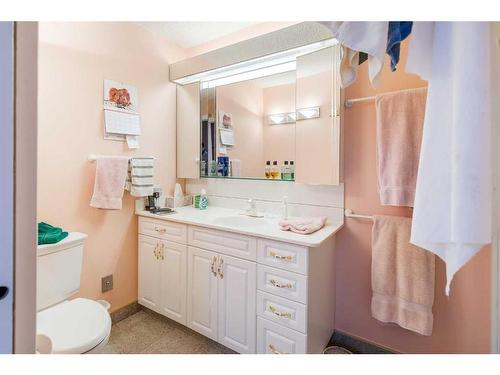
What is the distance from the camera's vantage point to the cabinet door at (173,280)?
1.67 metres

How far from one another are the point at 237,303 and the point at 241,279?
15 centimetres

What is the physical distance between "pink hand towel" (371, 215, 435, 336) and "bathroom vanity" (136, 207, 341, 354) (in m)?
0.26

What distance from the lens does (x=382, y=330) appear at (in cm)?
151

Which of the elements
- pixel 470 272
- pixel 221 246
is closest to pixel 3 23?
pixel 221 246

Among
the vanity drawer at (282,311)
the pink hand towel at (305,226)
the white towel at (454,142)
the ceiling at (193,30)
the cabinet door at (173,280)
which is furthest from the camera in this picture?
the ceiling at (193,30)

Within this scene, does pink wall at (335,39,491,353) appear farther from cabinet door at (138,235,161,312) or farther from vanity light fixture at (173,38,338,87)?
cabinet door at (138,235,161,312)

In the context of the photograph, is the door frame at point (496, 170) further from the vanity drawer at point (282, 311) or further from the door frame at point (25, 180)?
the door frame at point (25, 180)

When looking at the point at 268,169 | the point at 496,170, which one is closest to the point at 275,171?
the point at 268,169

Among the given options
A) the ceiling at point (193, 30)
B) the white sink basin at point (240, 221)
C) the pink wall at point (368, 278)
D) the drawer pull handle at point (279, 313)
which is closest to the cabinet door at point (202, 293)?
the white sink basin at point (240, 221)

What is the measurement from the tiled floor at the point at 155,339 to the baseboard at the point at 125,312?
3 centimetres

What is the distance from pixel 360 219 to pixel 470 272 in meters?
0.57

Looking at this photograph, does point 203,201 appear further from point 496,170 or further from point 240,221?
point 496,170

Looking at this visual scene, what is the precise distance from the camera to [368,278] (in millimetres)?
1538
